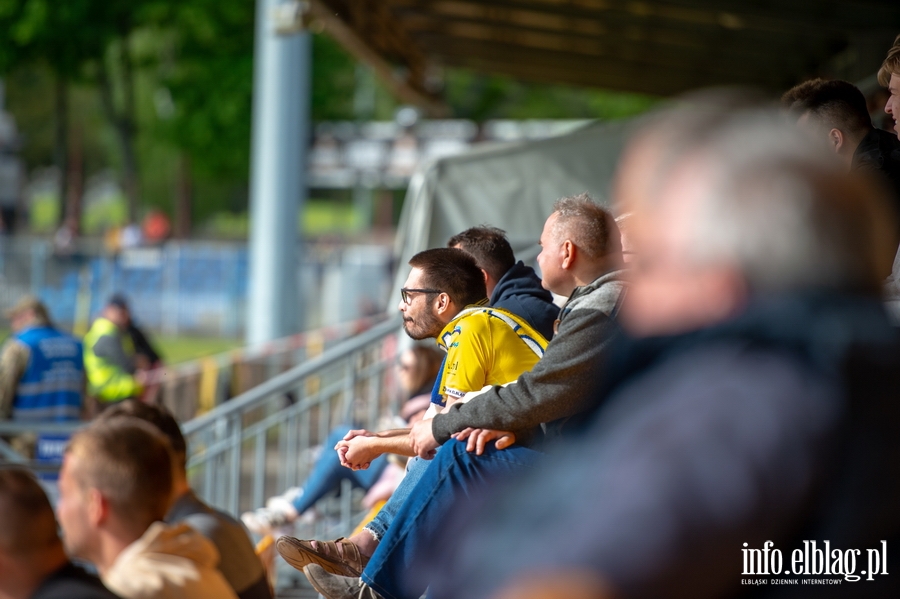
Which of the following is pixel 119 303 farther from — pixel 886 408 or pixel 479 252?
pixel 886 408

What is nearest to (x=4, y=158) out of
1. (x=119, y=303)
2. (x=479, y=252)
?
(x=119, y=303)

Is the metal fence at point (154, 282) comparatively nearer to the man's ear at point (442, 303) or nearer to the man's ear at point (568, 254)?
the man's ear at point (442, 303)

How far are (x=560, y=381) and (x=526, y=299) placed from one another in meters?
0.74

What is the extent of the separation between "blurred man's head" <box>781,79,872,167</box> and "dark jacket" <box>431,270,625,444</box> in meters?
0.91

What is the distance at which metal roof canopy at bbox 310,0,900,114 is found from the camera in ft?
27.4

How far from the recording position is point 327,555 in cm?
336

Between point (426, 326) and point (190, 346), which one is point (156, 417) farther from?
point (190, 346)

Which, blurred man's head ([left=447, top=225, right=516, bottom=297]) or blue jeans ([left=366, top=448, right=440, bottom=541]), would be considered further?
blurred man's head ([left=447, top=225, right=516, bottom=297])

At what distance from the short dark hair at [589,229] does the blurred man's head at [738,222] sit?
6.22 ft

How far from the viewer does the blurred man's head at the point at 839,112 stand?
3.56m

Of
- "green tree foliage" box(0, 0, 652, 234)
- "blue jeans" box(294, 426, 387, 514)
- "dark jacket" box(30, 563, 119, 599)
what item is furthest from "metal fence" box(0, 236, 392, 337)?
"dark jacket" box(30, 563, 119, 599)

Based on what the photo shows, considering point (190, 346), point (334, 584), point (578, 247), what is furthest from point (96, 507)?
point (190, 346)

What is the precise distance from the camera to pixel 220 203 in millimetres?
51438

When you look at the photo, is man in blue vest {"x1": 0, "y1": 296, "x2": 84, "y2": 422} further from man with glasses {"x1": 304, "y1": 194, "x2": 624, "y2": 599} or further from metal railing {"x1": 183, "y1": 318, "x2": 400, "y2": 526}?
man with glasses {"x1": 304, "y1": 194, "x2": 624, "y2": 599}
